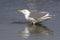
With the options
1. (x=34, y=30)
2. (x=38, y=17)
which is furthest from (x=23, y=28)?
(x=38, y=17)

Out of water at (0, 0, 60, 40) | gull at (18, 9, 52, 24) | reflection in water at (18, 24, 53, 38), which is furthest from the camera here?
gull at (18, 9, 52, 24)

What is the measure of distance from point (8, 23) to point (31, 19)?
88cm

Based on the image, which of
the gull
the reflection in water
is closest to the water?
the reflection in water

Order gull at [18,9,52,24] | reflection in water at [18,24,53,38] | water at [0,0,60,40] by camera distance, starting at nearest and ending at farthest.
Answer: water at [0,0,60,40] → reflection in water at [18,24,53,38] → gull at [18,9,52,24]

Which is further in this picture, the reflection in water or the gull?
the gull

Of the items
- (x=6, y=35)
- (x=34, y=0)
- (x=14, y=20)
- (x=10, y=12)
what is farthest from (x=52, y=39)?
(x=34, y=0)

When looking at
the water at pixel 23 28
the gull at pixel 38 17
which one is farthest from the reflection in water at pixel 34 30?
the gull at pixel 38 17

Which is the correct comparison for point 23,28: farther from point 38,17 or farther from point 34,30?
point 38,17

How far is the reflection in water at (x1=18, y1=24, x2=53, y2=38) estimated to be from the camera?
11.6m

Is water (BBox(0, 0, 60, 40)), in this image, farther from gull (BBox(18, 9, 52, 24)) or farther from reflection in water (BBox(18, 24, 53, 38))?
gull (BBox(18, 9, 52, 24))

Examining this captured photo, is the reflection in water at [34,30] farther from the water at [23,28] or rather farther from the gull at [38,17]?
the gull at [38,17]

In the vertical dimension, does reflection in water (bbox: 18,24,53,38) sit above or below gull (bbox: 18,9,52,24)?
below

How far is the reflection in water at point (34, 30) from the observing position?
1163cm

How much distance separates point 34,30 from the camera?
1236 cm
